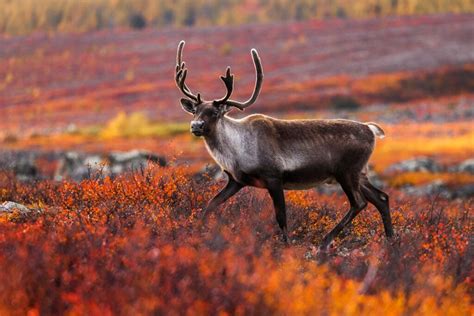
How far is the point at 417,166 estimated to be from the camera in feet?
71.4

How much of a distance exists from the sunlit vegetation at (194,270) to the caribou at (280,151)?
36 cm

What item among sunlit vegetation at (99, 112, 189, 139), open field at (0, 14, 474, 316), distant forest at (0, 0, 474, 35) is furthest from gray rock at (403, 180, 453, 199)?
distant forest at (0, 0, 474, 35)

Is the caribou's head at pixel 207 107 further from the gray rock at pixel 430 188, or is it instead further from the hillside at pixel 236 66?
the hillside at pixel 236 66

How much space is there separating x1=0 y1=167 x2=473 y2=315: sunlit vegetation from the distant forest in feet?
222

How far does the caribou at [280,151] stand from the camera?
705cm

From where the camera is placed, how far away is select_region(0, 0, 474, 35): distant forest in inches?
2830

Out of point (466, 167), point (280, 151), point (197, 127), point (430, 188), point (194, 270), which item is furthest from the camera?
point (466, 167)

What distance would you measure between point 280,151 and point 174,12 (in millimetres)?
69974

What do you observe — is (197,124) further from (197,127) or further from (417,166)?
(417,166)

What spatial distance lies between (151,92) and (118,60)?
12.3 m

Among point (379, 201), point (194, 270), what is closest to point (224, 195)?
point (379, 201)

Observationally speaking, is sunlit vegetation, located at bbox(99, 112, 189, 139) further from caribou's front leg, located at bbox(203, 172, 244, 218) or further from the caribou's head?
caribou's front leg, located at bbox(203, 172, 244, 218)

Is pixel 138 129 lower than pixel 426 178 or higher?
lower

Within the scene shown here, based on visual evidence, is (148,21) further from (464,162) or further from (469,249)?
(469,249)
